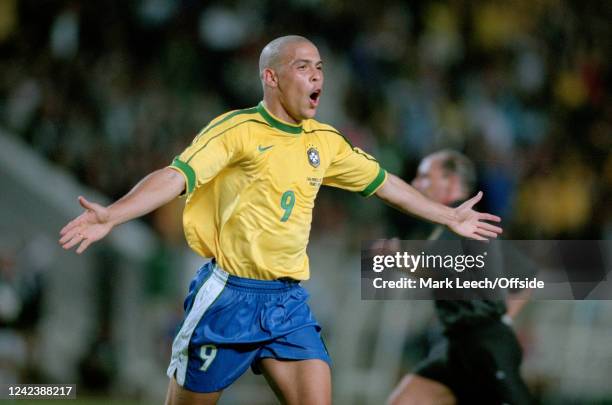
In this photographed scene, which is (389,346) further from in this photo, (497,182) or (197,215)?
(197,215)

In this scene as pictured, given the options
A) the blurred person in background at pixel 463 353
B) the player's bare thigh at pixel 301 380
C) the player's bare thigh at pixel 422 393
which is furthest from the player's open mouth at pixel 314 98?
the player's bare thigh at pixel 422 393

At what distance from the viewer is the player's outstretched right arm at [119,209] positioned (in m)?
4.33

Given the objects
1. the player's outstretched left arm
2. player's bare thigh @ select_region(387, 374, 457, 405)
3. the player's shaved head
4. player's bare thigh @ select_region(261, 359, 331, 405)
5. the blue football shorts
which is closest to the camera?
player's bare thigh @ select_region(261, 359, 331, 405)

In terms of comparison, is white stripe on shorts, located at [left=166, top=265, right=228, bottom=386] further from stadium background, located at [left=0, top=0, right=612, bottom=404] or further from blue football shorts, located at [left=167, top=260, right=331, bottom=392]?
stadium background, located at [left=0, top=0, right=612, bottom=404]

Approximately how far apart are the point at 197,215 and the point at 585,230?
7374 millimetres

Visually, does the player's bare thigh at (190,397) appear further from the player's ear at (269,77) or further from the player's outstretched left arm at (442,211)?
the player's ear at (269,77)

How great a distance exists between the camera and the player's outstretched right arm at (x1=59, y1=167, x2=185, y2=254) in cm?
433

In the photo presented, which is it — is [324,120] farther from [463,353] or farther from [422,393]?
[422,393]

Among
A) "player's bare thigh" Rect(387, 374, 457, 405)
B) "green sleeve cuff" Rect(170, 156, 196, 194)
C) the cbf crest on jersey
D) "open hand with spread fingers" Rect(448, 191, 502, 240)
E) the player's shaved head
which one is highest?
the player's shaved head

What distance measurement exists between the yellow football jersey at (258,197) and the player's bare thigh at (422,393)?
1.82 metres

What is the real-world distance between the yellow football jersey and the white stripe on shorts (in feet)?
0.29

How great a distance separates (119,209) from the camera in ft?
14.7

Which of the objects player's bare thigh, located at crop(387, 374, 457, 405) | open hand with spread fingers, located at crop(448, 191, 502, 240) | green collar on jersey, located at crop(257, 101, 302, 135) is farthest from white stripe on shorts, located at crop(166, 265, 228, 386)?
player's bare thigh, located at crop(387, 374, 457, 405)

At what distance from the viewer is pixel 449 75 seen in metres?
13.3
